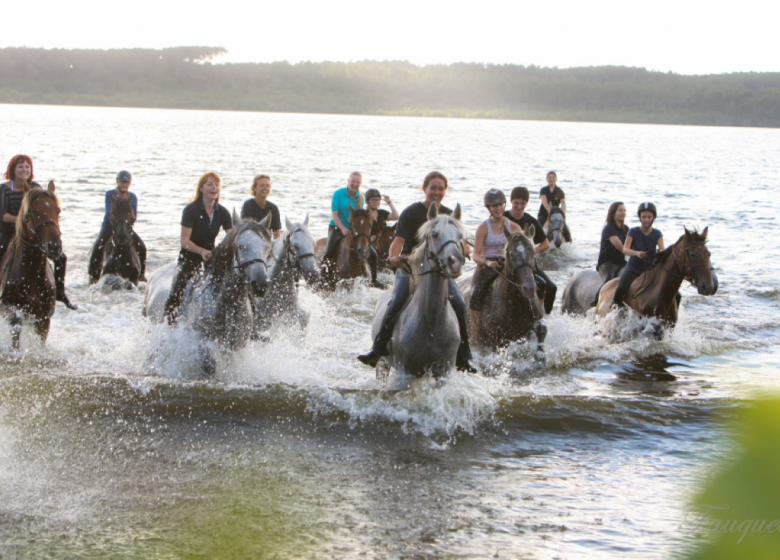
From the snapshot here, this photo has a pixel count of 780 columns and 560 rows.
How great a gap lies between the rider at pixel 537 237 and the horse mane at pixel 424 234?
3.34 metres

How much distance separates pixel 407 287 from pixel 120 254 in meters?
9.73

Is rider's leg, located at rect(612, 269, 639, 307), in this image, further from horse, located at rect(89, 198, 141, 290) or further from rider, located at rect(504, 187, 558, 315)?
horse, located at rect(89, 198, 141, 290)

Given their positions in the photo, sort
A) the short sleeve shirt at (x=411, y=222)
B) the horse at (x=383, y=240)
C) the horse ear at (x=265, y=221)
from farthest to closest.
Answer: the horse at (x=383, y=240) → the horse ear at (x=265, y=221) → the short sleeve shirt at (x=411, y=222)

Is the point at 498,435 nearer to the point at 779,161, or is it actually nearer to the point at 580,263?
the point at 580,263

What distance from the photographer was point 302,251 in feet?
30.1

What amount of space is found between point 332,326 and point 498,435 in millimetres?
6008

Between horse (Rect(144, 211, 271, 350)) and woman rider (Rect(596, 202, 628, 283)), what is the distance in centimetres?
646

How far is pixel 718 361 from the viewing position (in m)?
11.6

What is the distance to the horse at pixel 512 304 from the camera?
31.5 ft

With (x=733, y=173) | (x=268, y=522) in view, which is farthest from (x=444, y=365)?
(x=733, y=173)

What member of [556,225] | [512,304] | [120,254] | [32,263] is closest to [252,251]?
[32,263]

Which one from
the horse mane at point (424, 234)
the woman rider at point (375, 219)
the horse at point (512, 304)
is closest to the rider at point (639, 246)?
the horse at point (512, 304)

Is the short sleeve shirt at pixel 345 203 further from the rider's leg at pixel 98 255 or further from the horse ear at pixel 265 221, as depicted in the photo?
the horse ear at pixel 265 221

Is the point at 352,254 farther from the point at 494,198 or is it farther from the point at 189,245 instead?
the point at 189,245
